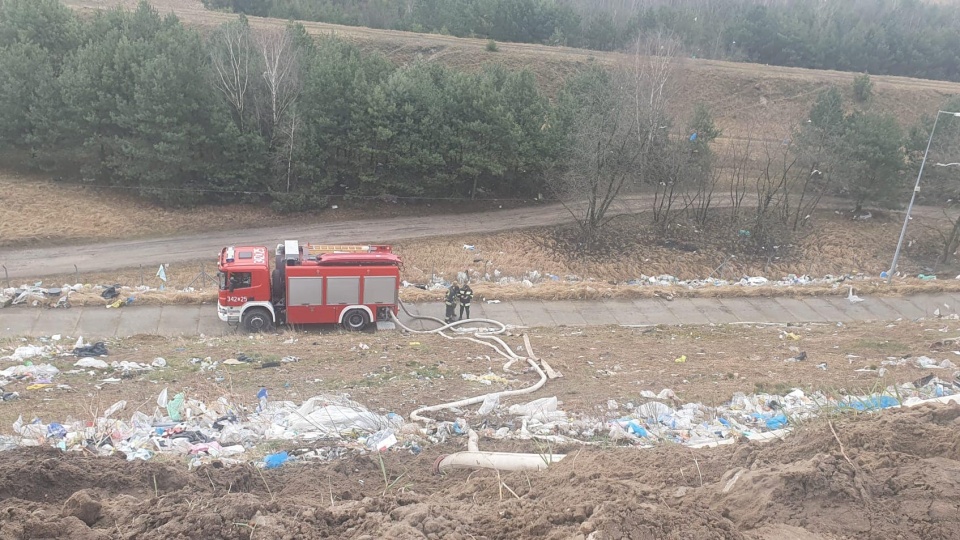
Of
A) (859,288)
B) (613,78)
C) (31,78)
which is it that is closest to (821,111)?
(613,78)

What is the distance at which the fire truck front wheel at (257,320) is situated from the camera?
17.4 m

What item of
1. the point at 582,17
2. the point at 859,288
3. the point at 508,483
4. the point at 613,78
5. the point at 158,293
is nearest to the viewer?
the point at 508,483

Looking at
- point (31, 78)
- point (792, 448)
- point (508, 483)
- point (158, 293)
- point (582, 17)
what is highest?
point (582, 17)

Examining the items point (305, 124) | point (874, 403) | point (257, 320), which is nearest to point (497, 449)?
point (874, 403)

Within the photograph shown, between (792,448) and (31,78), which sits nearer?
(792,448)

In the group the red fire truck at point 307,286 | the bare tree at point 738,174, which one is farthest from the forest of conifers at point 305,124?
the red fire truck at point 307,286

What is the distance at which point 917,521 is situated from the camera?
16.2ft

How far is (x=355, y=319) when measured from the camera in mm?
17984

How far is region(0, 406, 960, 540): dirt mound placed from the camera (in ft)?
16.0

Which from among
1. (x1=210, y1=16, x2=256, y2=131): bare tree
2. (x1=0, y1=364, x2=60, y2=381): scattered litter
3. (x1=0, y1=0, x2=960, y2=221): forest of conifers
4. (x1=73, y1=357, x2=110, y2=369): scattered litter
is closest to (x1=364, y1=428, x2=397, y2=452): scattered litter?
(x1=0, y1=364, x2=60, y2=381): scattered litter

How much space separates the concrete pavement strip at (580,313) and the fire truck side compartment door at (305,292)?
6.18ft

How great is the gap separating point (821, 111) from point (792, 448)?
1245 inches

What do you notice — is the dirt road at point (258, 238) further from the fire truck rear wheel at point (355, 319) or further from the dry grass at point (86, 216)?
the fire truck rear wheel at point (355, 319)

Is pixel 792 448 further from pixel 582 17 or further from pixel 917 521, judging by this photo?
pixel 582 17
